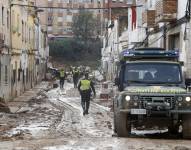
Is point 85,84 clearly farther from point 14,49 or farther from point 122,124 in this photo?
point 14,49

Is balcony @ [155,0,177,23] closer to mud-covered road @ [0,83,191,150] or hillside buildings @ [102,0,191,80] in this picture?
hillside buildings @ [102,0,191,80]

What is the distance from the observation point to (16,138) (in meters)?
15.5

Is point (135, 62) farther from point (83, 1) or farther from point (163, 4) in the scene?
point (83, 1)

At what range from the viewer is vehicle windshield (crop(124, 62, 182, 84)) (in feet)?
52.8

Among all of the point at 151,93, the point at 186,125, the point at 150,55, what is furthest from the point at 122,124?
the point at 150,55

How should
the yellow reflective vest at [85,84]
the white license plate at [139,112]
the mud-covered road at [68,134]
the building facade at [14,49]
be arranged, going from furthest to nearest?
the building facade at [14,49] < the yellow reflective vest at [85,84] < the white license plate at [139,112] < the mud-covered road at [68,134]

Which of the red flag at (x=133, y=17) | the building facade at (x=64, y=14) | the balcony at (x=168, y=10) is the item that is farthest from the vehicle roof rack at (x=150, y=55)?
the building facade at (x=64, y=14)

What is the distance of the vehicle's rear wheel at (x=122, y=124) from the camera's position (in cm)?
1539

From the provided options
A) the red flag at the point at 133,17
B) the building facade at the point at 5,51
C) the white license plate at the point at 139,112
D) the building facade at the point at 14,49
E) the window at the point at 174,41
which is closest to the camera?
the white license plate at the point at 139,112

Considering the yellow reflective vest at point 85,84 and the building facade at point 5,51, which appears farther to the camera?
the building facade at point 5,51

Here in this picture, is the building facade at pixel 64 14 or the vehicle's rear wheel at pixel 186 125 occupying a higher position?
the building facade at pixel 64 14

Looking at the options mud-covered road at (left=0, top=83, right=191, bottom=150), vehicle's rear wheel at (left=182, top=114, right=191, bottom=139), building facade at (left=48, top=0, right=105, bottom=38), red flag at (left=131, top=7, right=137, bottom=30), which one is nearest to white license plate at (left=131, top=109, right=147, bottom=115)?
mud-covered road at (left=0, top=83, right=191, bottom=150)

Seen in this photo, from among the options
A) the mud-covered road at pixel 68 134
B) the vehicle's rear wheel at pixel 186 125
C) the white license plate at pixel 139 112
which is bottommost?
the mud-covered road at pixel 68 134

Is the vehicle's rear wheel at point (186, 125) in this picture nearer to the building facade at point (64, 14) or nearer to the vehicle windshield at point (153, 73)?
the vehicle windshield at point (153, 73)
